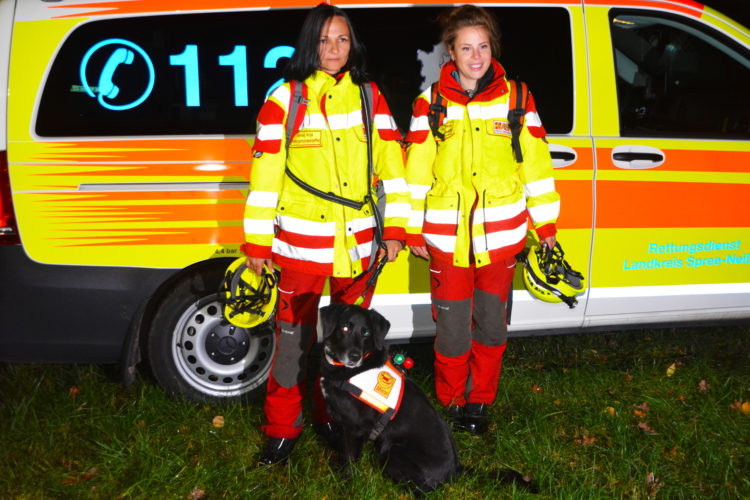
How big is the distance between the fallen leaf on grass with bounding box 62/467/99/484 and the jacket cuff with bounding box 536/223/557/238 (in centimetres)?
210

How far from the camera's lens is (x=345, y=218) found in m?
2.55

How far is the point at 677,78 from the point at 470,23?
4.60 ft

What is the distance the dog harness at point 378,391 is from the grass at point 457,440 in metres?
0.26

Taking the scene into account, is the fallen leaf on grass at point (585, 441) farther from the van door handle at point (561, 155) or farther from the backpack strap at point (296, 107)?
the backpack strap at point (296, 107)

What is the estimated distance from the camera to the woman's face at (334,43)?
2428mm

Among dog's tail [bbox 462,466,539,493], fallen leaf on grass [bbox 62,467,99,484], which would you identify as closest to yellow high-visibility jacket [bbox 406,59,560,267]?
dog's tail [bbox 462,466,539,493]

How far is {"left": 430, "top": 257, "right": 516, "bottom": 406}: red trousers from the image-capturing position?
9.64ft

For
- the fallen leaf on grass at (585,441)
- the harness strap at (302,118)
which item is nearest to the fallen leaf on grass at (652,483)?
the fallen leaf on grass at (585,441)

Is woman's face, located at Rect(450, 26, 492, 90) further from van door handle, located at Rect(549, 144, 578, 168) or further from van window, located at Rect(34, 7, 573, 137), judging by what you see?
van door handle, located at Rect(549, 144, 578, 168)

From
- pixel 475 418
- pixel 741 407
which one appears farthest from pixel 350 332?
pixel 741 407

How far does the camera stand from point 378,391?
96.7 inches

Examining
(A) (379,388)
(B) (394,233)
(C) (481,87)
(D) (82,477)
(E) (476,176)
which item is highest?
(C) (481,87)

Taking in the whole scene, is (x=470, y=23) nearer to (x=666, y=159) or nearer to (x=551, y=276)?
(x=551, y=276)

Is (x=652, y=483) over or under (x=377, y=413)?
under
